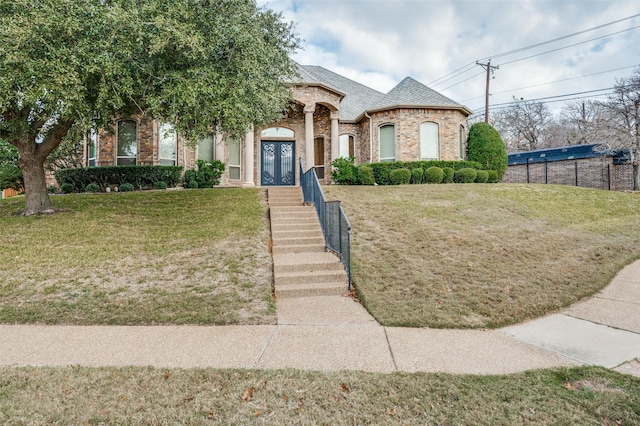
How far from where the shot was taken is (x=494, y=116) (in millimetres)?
39812

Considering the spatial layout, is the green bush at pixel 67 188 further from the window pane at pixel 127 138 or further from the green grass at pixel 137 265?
the green grass at pixel 137 265

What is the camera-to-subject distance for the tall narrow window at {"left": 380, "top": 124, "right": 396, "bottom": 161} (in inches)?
646

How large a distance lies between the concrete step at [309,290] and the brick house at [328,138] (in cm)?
971

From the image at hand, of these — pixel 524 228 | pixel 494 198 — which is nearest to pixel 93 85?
pixel 524 228

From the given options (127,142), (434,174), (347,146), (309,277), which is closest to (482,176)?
(434,174)

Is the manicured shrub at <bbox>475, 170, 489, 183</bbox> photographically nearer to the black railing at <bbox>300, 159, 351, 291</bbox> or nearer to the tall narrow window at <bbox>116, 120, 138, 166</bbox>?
the black railing at <bbox>300, 159, 351, 291</bbox>

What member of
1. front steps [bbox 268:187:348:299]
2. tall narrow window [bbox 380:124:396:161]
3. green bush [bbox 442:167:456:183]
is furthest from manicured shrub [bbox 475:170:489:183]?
front steps [bbox 268:187:348:299]

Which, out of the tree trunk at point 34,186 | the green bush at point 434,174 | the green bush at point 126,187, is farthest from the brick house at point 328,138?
the tree trunk at point 34,186

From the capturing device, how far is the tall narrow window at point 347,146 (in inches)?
712

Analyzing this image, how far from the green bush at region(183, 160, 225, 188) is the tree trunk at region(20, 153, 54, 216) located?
4853 mm

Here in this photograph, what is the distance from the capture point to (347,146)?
18.1 m

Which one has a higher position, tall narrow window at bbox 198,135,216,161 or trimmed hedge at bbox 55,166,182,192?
tall narrow window at bbox 198,135,216,161

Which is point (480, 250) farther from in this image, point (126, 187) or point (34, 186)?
point (126, 187)

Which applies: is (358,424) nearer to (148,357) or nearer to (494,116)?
(148,357)
